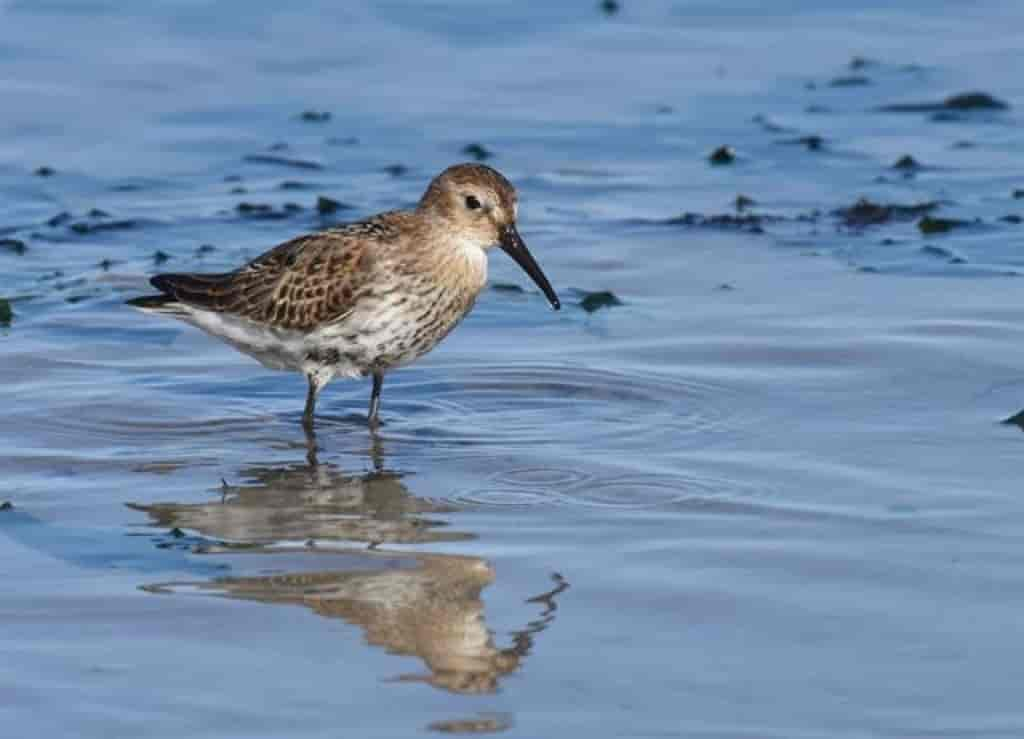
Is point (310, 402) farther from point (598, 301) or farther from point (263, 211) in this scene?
point (263, 211)

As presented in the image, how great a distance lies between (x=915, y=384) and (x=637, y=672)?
12.2ft

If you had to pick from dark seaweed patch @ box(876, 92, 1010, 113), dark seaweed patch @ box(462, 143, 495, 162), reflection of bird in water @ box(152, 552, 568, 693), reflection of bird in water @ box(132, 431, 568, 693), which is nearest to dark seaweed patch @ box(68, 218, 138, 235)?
dark seaweed patch @ box(462, 143, 495, 162)

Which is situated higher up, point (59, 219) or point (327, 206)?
point (327, 206)

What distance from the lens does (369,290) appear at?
9.73 meters

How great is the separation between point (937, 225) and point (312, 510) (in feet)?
17.7

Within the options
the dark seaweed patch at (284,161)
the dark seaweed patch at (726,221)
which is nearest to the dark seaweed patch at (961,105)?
the dark seaweed patch at (726,221)

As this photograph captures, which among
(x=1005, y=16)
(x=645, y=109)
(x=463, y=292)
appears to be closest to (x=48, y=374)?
(x=463, y=292)

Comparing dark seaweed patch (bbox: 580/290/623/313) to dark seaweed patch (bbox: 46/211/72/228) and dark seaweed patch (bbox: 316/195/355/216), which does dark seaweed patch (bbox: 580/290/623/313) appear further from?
dark seaweed patch (bbox: 46/211/72/228)

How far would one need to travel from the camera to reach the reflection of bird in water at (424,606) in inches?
258

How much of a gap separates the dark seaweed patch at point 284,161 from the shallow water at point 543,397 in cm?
2

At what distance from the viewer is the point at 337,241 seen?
32.7 feet

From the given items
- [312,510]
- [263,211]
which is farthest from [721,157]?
[312,510]

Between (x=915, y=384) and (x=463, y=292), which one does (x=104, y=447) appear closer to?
(x=463, y=292)


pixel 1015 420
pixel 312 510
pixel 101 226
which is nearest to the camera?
pixel 312 510
